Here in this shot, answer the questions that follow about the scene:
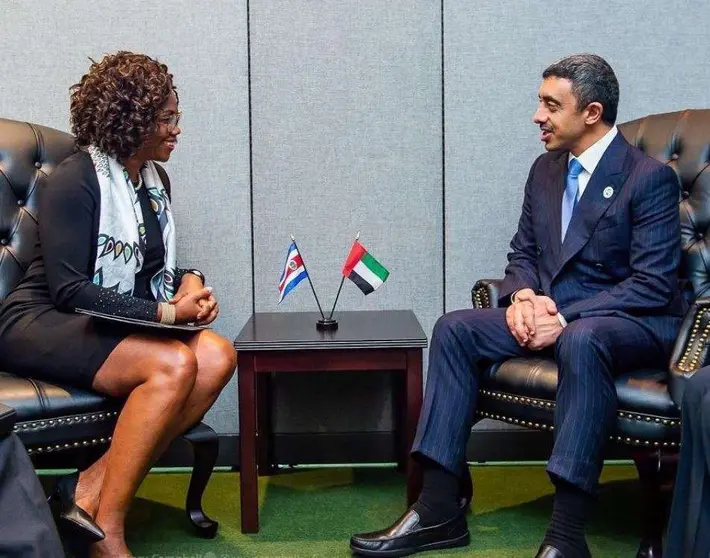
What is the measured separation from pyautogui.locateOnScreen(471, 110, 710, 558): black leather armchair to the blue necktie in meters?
0.32

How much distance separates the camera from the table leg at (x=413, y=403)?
9.66 feet

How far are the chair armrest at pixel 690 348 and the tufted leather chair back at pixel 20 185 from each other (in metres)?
1.96

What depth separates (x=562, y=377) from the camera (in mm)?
2566

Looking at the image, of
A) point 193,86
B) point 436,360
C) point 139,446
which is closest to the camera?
point 139,446

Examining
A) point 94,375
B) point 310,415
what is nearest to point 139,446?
point 94,375

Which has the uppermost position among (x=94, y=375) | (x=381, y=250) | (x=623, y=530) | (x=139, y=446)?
(x=381, y=250)

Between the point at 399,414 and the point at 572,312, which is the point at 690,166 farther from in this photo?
the point at 399,414

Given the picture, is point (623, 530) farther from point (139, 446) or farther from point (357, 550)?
point (139, 446)

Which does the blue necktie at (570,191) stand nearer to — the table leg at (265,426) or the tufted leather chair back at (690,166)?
the tufted leather chair back at (690,166)

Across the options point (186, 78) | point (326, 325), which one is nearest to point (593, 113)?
point (326, 325)

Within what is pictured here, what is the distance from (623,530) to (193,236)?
178 centimetres

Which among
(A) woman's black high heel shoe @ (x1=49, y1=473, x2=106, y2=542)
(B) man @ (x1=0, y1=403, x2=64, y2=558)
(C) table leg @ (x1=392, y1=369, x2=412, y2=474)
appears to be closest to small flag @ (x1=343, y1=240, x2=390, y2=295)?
(C) table leg @ (x1=392, y1=369, x2=412, y2=474)

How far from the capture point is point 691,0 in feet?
11.6

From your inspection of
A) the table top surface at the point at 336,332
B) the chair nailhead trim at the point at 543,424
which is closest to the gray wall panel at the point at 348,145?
the table top surface at the point at 336,332
